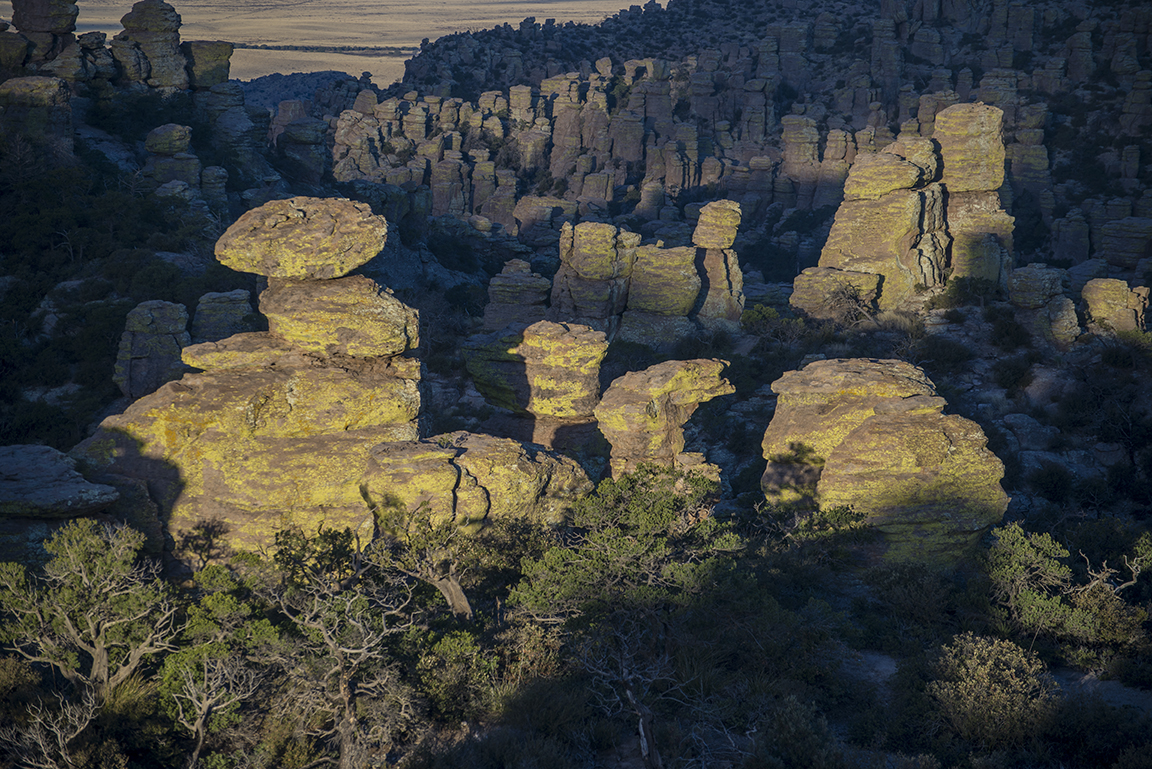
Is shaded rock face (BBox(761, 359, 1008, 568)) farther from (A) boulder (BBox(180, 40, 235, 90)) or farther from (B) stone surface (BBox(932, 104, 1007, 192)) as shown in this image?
(A) boulder (BBox(180, 40, 235, 90))

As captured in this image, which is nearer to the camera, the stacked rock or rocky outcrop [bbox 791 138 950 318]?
the stacked rock

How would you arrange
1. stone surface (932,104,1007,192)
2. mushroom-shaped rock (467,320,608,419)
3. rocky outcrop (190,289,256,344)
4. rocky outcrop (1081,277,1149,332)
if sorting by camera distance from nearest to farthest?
mushroom-shaped rock (467,320,608,419) → rocky outcrop (190,289,256,344) → rocky outcrop (1081,277,1149,332) → stone surface (932,104,1007,192)

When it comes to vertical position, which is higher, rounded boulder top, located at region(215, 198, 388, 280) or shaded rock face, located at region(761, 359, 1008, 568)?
Answer: rounded boulder top, located at region(215, 198, 388, 280)

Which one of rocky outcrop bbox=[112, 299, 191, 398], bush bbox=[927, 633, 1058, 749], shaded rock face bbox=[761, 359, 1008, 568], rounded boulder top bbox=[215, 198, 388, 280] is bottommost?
rocky outcrop bbox=[112, 299, 191, 398]

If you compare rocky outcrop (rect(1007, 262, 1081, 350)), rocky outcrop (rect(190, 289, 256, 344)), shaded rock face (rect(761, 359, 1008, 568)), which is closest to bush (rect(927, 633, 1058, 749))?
shaded rock face (rect(761, 359, 1008, 568))

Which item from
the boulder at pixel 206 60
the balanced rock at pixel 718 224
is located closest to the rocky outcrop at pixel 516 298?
the balanced rock at pixel 718 224

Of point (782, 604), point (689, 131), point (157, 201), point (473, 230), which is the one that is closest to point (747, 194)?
point (689, 131)

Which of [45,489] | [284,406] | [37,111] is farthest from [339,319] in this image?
[37,111]

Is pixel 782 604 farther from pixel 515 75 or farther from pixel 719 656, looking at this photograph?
pixel 515 75

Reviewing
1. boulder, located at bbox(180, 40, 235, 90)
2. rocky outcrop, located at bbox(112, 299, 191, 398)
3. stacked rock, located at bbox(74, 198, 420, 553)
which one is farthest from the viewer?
boulder, located at bbox(180, 40, 235, 90)
